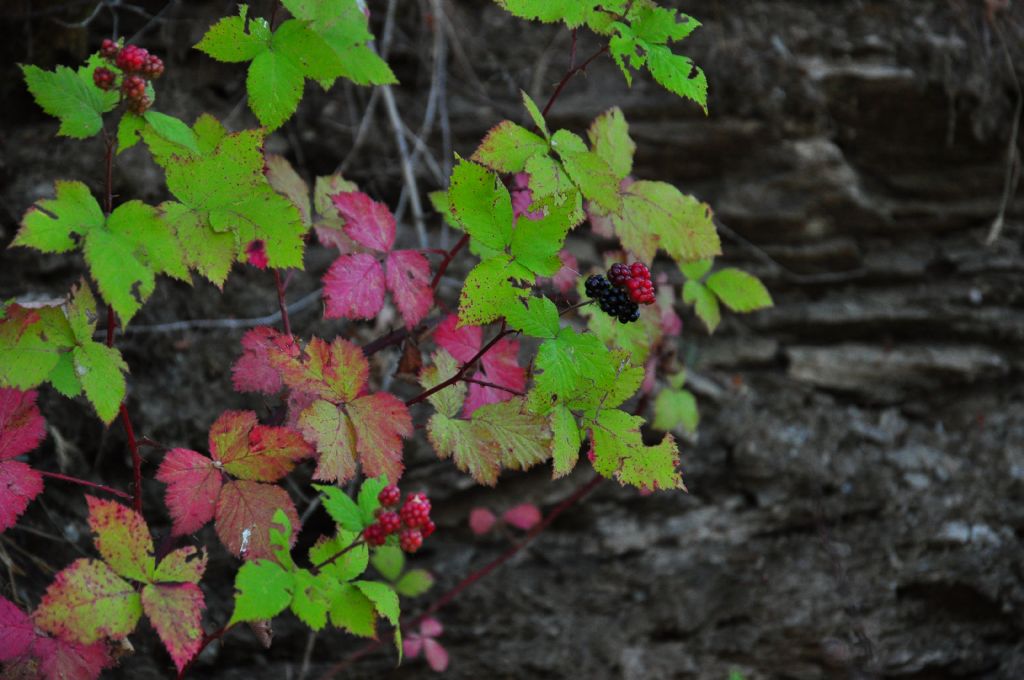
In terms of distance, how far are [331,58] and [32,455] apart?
118 centimetres

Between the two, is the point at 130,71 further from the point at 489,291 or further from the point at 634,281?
the point at 634,281

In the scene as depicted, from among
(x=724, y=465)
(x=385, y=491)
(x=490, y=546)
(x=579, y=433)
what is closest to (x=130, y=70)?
(x=385, y=491)

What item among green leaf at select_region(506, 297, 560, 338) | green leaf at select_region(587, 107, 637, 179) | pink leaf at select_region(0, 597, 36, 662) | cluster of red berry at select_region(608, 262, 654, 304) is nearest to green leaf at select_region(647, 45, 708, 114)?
green leaf at select_region(587, 107, 637, 179)

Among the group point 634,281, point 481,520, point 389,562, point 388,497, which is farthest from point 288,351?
point 481,520

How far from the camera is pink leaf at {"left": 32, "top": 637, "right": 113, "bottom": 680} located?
42.2 inches

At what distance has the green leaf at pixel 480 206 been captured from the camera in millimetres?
1026

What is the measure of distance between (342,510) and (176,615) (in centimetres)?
23

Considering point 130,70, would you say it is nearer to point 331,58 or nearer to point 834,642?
point 331,58

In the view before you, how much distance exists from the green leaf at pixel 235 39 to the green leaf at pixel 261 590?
0.70 meters

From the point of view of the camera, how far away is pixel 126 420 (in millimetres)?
1185

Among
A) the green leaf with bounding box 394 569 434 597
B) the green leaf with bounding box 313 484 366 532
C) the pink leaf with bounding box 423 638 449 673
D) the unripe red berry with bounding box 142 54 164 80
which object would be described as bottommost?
the pink leaf with bounding box 423 638 449 673

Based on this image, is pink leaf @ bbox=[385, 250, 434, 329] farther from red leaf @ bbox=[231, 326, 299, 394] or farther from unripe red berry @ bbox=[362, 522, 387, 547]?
unripe red berry @ bbox=[362, 522, 387, 547]

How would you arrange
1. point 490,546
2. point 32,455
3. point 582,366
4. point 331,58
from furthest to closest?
point 490,546
point 32,455
point 331,58
point 582,366

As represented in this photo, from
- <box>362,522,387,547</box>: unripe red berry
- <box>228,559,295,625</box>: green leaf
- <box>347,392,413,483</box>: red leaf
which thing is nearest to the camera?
<box>228,559,295,625</box>: green leaf
